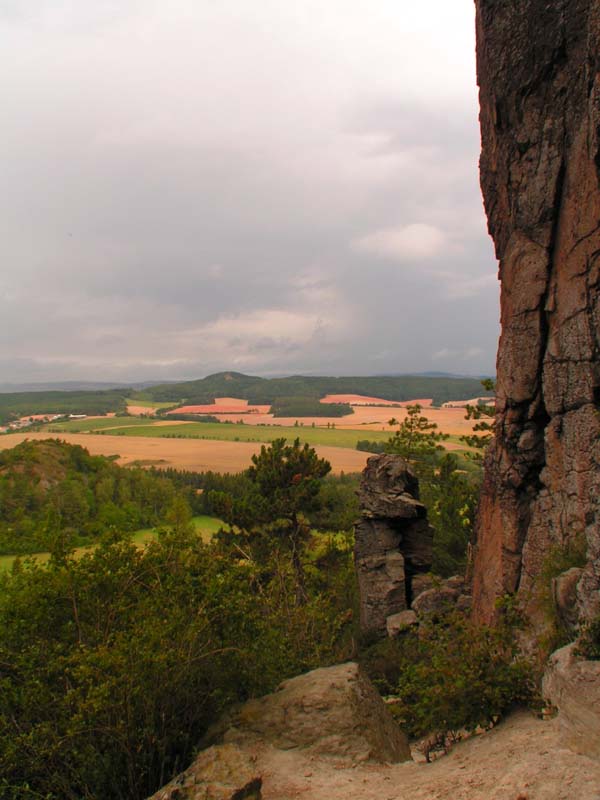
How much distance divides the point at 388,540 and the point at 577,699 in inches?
828

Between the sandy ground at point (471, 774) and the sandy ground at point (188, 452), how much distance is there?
94777mm

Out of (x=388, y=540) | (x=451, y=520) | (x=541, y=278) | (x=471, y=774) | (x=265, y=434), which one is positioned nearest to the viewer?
(x=471, y=774)

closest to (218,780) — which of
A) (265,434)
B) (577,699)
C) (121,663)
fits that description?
(121,663)

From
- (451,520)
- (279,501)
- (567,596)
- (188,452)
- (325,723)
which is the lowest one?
(188,452)

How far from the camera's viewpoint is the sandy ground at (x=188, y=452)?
120500 millimetres

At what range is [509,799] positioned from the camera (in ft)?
26.0

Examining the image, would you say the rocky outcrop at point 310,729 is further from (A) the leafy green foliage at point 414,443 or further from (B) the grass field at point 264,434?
(B) the grass field at point 264,434

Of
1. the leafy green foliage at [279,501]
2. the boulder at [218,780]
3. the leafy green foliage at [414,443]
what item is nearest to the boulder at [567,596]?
the boulder at [218,780]

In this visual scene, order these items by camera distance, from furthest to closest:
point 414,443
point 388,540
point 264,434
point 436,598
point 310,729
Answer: point 264,434 < point 414,443 < point 388,540 < point 436,598 < point 310,729

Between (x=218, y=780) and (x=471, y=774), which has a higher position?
(x=471, y=774)

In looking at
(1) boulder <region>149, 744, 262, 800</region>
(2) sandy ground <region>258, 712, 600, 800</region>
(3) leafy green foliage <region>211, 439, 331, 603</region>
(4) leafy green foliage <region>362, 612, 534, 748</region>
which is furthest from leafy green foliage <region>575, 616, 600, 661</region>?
(3) leafy green foliage <region>211, 439, 331, 603</region>

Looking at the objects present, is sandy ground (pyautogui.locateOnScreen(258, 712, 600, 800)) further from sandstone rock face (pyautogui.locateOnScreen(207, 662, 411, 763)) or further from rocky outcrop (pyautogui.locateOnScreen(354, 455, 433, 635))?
rocky outcrop (pyautogui.locateOnScreen(354, 455, 433, 635))

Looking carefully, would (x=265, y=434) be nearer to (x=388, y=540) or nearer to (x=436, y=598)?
(x=388, y=540)

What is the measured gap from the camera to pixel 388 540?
29.5m
